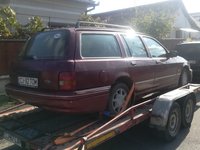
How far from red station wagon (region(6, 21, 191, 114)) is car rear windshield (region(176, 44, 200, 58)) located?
5.71m

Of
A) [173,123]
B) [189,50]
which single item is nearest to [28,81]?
[173,123]

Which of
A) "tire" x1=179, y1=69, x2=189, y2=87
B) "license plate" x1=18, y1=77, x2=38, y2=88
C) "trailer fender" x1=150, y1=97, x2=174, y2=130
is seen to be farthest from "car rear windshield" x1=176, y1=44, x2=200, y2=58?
"license plate" x1=18, y1=77, x2=38, y2=88

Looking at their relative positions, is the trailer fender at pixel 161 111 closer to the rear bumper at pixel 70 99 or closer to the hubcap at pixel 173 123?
the hubcap at pixel 173 123

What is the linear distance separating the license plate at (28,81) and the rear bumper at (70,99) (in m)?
0.08

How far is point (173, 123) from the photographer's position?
5852mm

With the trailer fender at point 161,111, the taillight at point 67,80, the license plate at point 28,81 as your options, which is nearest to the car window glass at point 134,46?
the trailer fender at point 161,111

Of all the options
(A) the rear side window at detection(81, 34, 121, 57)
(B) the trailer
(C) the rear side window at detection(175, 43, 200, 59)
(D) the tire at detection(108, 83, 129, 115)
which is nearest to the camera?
(B) the trailer

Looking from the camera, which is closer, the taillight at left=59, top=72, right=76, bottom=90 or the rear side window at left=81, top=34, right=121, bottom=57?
the taillight at left=59, top=72, right=76, bottom=90

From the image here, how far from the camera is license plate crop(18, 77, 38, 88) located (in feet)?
15.8

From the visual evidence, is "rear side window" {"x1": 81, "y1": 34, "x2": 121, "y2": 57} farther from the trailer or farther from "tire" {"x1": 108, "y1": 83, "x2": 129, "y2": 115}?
the trailer

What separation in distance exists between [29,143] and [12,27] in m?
6.56

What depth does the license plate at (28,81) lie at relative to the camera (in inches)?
190

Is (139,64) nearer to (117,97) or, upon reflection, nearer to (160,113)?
(117,97)

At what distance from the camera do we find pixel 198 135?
6129 millimetres
